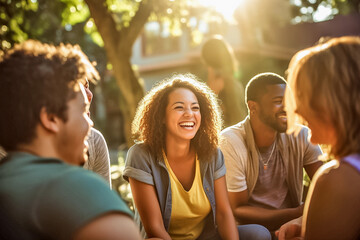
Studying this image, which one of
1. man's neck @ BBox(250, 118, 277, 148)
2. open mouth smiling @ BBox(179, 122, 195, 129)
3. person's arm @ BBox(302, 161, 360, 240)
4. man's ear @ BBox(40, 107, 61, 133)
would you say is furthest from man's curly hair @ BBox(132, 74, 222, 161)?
man's ear @ BBox(40, 107, 61, 133)

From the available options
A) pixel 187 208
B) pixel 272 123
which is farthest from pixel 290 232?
pixel 272 123

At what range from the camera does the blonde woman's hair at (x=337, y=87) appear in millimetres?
1813

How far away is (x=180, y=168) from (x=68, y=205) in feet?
7.43

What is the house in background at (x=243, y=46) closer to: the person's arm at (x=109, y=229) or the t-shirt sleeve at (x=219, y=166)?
the t-shirt sleeve at (x=219, y=166)

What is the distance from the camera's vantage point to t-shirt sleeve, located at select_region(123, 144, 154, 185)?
3348 millimetres

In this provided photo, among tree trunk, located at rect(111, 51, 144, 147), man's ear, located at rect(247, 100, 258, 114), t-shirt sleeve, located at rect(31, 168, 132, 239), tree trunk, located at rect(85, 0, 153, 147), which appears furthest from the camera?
tree trunk, located at rect(111, 51, 144, 147)

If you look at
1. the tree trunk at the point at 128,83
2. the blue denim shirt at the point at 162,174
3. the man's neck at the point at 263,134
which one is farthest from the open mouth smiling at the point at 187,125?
the tree trunk at the point at 128,83

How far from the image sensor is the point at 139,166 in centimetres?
340

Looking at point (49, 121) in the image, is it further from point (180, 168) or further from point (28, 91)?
point (180, 168)

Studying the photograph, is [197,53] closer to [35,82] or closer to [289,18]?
[289,18]

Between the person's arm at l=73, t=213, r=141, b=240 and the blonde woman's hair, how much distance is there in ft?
3.26

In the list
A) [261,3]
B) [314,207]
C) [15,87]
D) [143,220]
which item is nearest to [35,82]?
[15,87]

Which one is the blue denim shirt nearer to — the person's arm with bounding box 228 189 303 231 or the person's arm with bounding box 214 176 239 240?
the person's arm with bounding box 214 176 239 240

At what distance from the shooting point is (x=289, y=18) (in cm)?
1938
